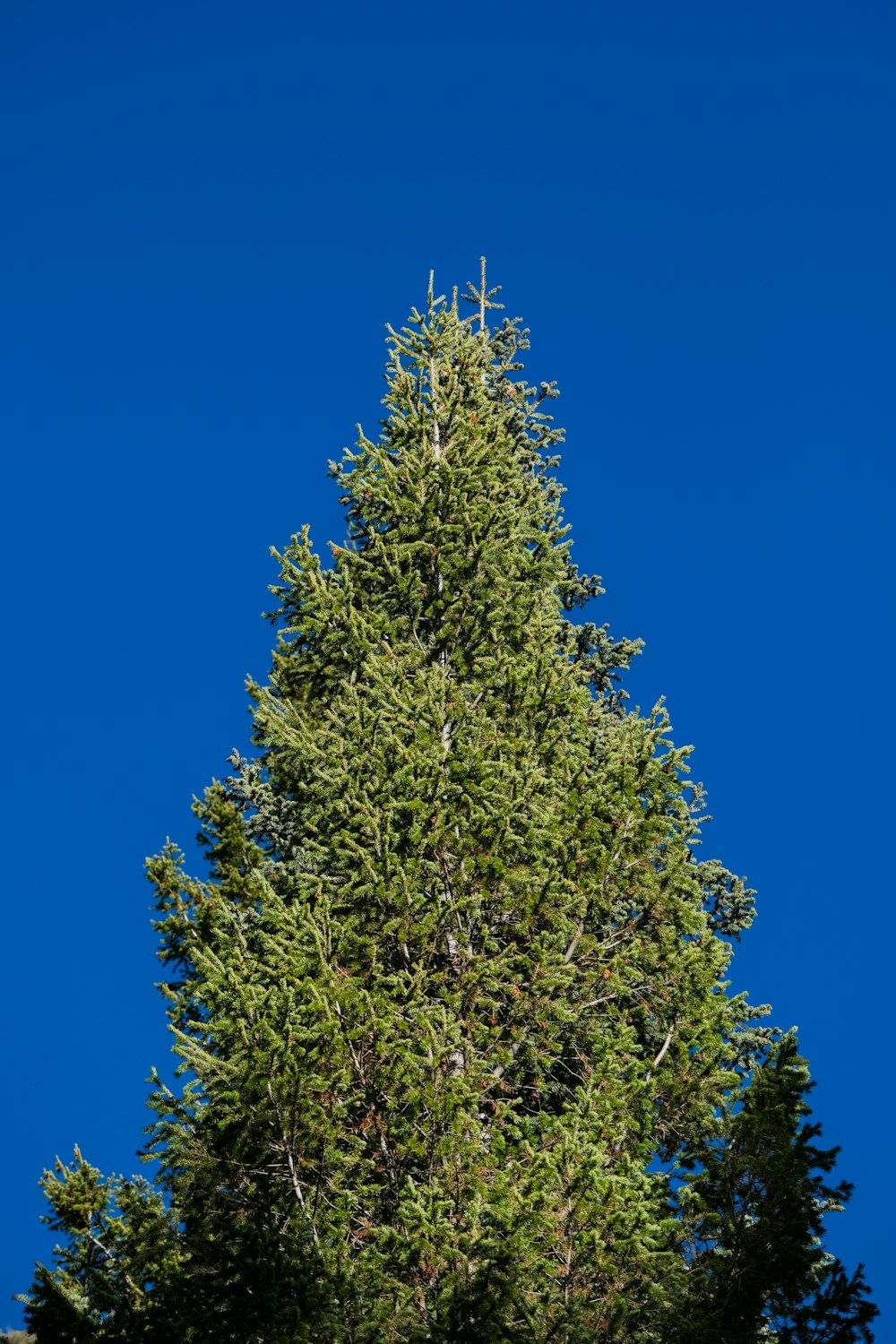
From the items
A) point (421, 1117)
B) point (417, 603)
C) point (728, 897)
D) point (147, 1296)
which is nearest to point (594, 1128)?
point (421, 1117)

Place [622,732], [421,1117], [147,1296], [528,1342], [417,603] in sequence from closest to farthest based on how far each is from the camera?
[528,1342]
[147,1296]
[421,1117]
[622,732]
[417,603]

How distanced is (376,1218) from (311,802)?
3.73m

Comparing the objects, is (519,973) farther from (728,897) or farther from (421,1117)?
(728,897)

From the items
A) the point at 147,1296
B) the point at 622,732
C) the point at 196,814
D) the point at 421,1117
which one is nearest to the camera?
the point at 147,1296

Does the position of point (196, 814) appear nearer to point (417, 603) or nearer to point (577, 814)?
point (417, 603)

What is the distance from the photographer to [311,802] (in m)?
12.5

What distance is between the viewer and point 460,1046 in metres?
10.5

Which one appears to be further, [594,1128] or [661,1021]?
[661,1021]

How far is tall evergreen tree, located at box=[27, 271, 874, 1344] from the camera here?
9.34 m

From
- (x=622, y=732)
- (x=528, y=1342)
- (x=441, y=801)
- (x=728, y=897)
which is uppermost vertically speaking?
(x=728, y=897)

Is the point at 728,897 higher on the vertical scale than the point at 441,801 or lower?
higher

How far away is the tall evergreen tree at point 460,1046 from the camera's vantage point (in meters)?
9.34

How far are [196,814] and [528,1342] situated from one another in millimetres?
13511

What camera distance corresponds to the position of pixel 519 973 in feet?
36.6
